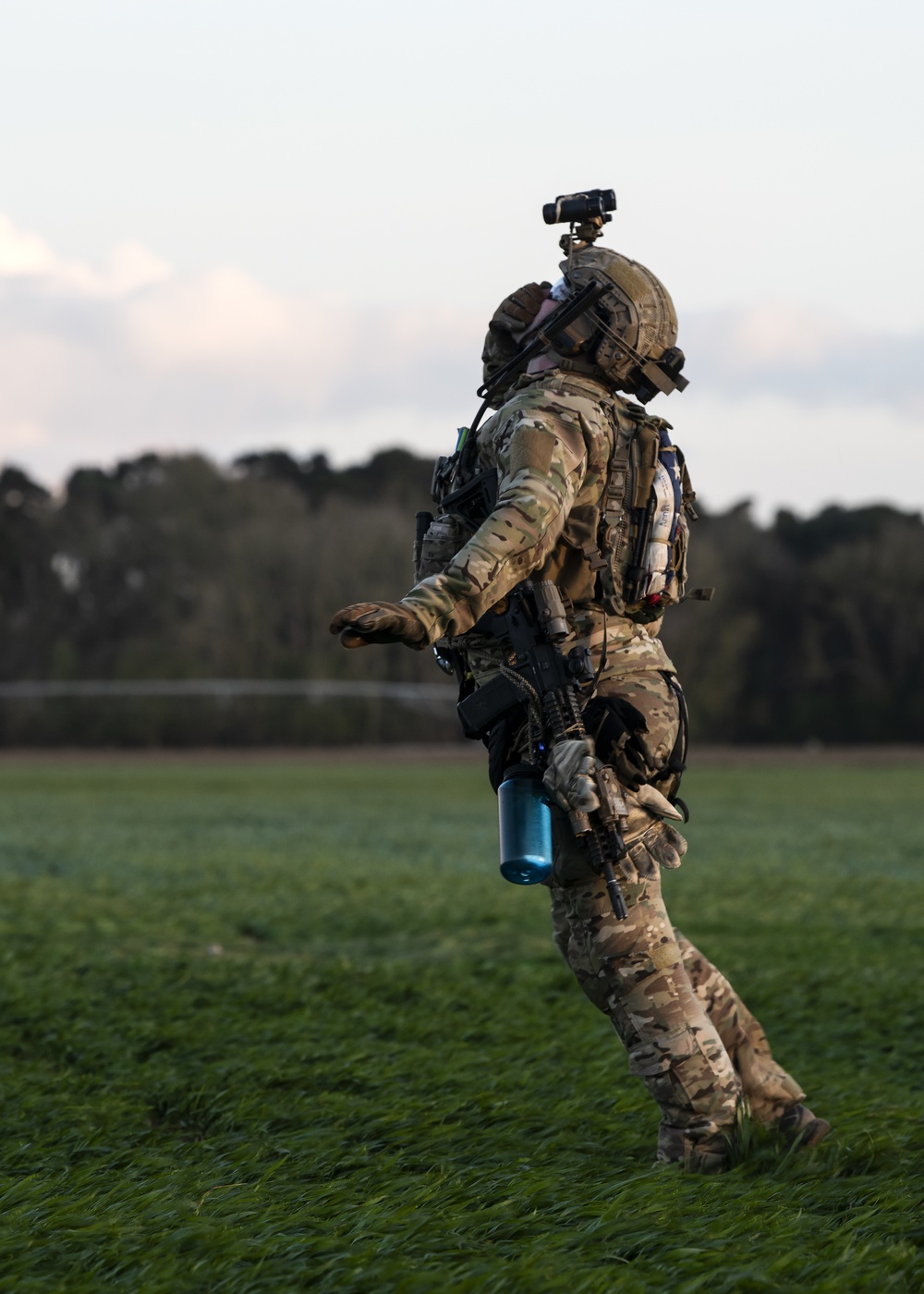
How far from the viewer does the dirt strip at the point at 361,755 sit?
155 ft

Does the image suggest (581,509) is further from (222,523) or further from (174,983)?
(222,523)

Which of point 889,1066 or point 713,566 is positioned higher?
point 713,566

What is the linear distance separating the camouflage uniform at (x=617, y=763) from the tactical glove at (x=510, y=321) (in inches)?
9.0

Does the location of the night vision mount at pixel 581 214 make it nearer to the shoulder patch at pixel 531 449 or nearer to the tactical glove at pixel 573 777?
the shoulder patch at pixel 531 449

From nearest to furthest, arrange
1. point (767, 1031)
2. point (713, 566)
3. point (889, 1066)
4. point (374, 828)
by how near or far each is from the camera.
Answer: point (889, 1066) < point (767, 1031) < point (374, 828) < point (713, 566)

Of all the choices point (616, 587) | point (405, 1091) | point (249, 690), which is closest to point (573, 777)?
point (616, 587)

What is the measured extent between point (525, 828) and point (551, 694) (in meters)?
0.37

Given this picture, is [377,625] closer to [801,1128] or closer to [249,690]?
[801,1128]

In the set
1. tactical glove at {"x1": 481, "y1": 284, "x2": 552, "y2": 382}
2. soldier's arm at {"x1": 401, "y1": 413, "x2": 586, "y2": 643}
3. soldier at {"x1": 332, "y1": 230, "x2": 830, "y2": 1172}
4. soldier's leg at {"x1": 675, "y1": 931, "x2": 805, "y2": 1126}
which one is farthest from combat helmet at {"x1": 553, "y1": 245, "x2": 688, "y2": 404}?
soldier's leg at {"x1": 675, "y1": 931, "x2": 805, "y2": 1126}

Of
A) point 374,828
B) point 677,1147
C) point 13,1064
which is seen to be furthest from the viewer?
point 374,828

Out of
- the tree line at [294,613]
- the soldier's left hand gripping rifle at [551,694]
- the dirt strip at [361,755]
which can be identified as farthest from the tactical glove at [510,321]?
the tree line at [294,613]

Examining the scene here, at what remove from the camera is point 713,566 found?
6350 centimetres

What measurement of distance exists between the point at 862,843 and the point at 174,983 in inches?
488

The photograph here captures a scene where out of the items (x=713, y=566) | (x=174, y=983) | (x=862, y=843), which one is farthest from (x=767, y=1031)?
(x=713, y=566)
